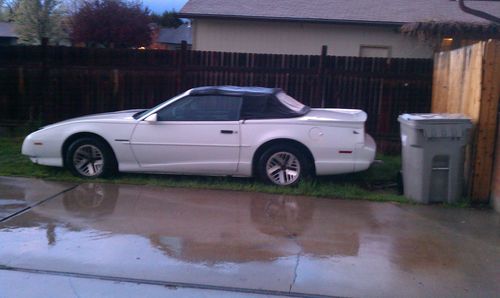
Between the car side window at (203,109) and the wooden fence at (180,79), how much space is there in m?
2.78

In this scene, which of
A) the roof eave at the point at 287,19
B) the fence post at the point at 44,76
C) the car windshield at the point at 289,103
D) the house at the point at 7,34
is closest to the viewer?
the car windshield at the point at 289,103

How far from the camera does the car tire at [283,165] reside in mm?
8461

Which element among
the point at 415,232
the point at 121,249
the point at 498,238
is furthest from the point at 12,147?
the point at 498,238

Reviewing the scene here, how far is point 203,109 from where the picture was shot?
28.6 ft

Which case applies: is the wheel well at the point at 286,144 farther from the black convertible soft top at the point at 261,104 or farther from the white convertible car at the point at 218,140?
the black convertible soft top at the point at 261,104

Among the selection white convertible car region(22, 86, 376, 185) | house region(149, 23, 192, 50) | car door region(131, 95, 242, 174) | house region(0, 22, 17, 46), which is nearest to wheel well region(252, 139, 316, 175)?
white convertible car region(22, 86, 376, 185)

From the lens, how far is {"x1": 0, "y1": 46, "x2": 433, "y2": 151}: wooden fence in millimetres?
11281

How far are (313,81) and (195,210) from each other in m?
4.86

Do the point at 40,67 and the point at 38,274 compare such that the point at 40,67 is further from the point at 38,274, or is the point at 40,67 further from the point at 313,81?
the point at 38,274

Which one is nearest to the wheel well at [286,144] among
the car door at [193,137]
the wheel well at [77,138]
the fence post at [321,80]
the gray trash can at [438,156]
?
the car door at [193,137]

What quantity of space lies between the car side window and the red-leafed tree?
1499cm

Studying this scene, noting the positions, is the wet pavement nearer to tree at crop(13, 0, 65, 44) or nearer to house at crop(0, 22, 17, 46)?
tree at crop(13, 0, 65, 44)

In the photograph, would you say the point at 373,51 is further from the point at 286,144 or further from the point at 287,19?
the point at 286,144

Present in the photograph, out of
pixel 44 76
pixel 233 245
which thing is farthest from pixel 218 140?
pixel 44 76
